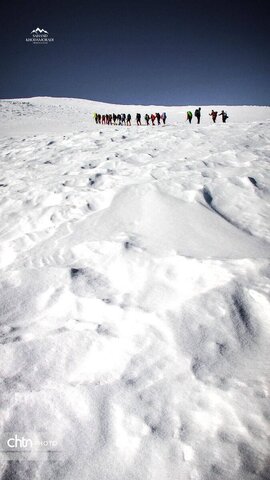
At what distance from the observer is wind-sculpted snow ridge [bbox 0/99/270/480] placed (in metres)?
1.39

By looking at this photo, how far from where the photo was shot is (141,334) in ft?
6.36

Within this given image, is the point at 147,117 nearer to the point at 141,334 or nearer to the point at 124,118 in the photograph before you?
the point at 124,118

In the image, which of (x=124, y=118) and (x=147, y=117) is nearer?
(x=147, y=117)

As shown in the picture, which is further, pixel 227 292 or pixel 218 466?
pixel 227 292

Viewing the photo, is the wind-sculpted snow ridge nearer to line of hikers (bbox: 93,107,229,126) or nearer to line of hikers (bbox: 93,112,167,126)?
line of hikers (bbox: 93,107,229,126)

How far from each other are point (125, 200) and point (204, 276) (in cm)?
196

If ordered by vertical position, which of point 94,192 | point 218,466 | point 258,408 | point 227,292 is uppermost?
point 94,192

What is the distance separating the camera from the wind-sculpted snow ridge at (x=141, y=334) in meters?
1.39

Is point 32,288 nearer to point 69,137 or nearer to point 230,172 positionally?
point 230,172

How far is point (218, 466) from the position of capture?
132cm

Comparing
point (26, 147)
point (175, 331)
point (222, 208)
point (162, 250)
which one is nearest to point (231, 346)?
point (175, 331)
